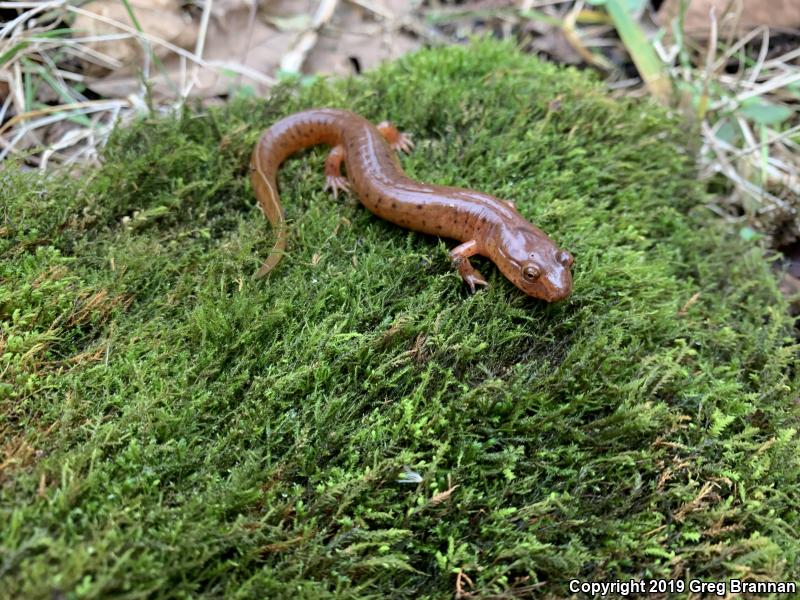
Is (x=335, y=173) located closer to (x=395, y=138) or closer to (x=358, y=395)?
→ (x=395, y=138)

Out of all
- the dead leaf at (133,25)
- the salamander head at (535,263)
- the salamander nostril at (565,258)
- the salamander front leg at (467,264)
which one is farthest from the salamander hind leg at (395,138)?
the dead leaf at (133,25)

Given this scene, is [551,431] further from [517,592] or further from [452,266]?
[452,266]

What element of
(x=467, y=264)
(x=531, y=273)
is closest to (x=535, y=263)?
(x=531, y=273)

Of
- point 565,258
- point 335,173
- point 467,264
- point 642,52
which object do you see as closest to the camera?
point 565,258

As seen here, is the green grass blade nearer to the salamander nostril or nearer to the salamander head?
the salamander head

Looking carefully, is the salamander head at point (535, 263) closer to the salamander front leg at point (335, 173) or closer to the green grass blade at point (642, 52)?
the salamander front leg at point (335, 173)

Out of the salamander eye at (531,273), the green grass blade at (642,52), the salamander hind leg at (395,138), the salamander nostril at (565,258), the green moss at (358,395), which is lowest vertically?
the green moss at (358,395)

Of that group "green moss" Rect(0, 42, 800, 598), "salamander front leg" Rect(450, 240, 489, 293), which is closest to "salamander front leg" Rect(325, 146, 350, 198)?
"green moss" Rect(0, 42, 800, 598)
